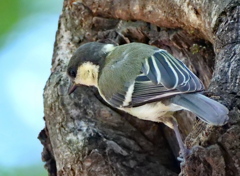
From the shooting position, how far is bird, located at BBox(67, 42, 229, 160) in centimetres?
168

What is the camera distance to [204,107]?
1.58 meters

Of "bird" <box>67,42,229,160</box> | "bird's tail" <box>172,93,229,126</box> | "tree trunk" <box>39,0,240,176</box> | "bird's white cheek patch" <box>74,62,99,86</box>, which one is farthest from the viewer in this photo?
"bird's white cheek patch" <box>74,62,99,86</box>

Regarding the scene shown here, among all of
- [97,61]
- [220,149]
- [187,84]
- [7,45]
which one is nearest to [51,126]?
[97,61]

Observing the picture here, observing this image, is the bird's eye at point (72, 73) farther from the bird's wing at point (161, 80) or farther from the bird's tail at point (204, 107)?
the bird's tail at point (204, 107)

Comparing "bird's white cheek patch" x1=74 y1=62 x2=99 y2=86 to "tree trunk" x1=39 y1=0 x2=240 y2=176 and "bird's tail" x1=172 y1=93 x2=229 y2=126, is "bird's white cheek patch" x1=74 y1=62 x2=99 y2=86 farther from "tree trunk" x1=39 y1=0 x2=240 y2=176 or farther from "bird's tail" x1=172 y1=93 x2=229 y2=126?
"bird's tail" x1=172 y1=93 x2=229 y2=126

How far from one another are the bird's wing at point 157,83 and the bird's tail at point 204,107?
1.1 inches

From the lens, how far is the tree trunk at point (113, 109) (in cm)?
192

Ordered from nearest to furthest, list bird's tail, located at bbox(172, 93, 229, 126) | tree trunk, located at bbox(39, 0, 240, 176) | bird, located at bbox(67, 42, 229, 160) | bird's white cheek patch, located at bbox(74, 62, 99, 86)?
bird's tail, located at bbox(172, 93, 229, 126)
bird, located at bbox(67, 42, 229, 160)
tree trunk, located at bbox(39, 0, 240, 176)
bird's white cheek patch, located at bbox(74, 62, 99, 86)

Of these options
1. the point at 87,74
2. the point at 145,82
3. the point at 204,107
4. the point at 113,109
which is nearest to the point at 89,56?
the point at 87,74

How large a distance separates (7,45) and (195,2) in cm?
145

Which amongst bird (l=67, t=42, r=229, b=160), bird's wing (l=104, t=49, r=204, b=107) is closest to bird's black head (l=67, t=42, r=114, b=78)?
bird (l=67, t=42, r=229, b=160)

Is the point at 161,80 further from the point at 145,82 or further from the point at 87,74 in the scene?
the point at 87,74

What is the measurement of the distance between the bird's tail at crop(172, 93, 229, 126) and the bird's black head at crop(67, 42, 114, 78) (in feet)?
1.82

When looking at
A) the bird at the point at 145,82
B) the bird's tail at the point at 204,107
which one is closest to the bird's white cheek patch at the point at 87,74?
the bird at the point at 145,82
